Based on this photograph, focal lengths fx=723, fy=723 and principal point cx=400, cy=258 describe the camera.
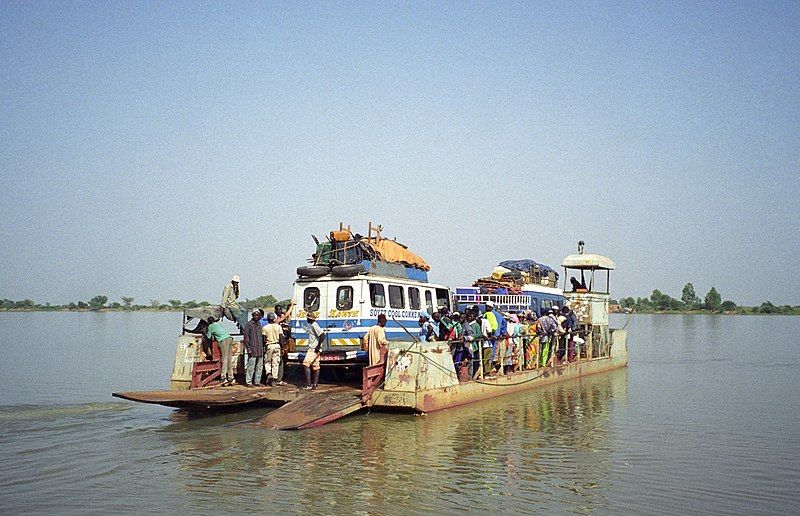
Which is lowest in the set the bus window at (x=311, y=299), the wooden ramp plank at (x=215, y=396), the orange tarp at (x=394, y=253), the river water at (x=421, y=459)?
the river water at (x=421, y=459)

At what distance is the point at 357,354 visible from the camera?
572 inches

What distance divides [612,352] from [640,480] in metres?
17.0

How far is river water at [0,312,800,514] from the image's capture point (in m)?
8.95

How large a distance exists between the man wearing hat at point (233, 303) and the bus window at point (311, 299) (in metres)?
1.34

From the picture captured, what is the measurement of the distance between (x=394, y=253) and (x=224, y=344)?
437 cm

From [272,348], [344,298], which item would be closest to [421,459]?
[344,298]

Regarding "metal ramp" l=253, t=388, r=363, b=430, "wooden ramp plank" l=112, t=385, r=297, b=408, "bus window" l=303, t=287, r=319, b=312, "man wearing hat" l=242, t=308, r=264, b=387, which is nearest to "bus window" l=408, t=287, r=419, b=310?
"bus window" l=303, t=287, r=319, b=312

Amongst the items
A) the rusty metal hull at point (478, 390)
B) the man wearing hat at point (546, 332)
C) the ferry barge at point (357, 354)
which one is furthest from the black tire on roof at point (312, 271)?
the man wearing hat at point (546, 332)

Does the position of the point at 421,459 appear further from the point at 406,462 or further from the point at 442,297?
the point at 442,297

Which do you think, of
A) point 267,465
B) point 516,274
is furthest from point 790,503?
point 516,274

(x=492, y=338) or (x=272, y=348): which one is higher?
(x=492, y=338)

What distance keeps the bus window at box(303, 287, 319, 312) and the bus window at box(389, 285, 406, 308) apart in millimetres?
1622

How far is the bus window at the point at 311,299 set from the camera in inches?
594

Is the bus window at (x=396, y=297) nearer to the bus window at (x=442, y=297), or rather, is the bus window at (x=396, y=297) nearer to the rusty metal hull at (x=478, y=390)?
the bus window at (x=442, y=297)
